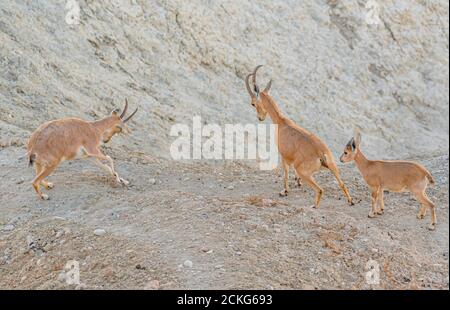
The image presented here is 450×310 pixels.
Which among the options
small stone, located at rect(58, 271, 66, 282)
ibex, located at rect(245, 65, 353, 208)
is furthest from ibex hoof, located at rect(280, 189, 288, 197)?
small stone, located at rect(58, 271, 66, 282)

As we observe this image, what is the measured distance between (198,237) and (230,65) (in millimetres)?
8787

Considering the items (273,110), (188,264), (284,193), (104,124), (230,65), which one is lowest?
(188,264)

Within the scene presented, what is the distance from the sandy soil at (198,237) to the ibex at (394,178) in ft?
0.89

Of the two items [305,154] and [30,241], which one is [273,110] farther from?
[30,241]

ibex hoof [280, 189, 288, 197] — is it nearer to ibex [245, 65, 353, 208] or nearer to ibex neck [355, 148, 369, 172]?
ibex [245, 65, 353, 208]

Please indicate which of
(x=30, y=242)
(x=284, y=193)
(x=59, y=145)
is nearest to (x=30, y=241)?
(x=30, y=242)

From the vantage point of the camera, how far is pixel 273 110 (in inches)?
398

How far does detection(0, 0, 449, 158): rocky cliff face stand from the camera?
12.5 m

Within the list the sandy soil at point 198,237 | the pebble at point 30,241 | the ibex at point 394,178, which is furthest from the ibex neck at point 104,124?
the ibex at point 394,178

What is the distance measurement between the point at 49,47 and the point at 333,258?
8.64m

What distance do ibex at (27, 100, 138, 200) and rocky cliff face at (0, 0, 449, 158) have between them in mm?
1773

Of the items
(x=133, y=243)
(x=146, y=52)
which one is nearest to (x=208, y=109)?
(x=146, y=52)

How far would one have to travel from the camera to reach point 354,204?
31.4ft

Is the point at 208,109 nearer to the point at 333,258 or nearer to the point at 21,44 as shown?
the point at 21,44
